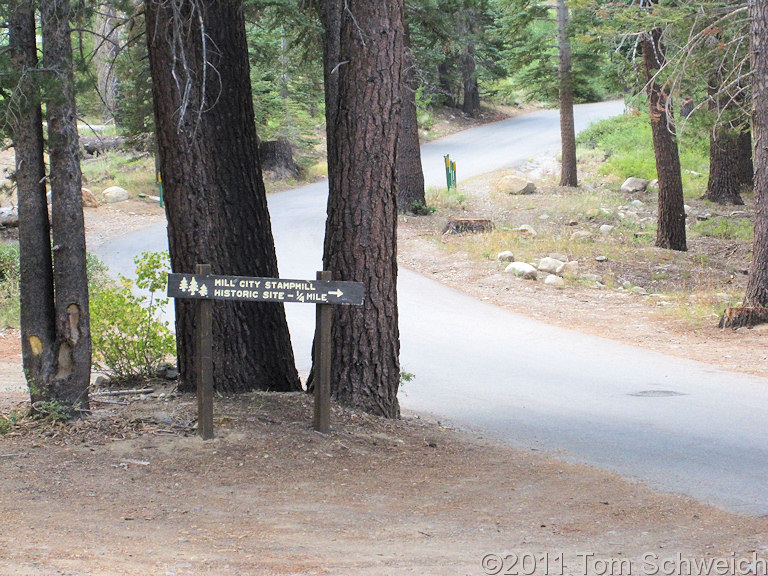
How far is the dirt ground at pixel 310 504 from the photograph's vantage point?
4656 mm

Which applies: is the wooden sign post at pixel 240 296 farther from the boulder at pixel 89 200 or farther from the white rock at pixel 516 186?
the white rock at pixel 516 186

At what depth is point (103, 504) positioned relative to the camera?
5.56 meters

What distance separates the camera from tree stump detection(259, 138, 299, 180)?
3189 centimetres

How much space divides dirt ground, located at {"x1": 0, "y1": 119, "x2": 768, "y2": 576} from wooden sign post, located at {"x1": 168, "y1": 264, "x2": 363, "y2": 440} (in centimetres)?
44

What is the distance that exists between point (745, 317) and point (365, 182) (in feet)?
28.0

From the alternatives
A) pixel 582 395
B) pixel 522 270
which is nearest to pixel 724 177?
pixel 522 270

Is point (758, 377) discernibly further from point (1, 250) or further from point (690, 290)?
point (1, 250)

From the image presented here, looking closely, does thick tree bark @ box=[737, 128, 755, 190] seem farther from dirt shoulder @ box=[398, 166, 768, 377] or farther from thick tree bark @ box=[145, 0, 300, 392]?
thick tree bark @ box=[145, 0, 300, 392]

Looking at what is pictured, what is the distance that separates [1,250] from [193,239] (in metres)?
10.8

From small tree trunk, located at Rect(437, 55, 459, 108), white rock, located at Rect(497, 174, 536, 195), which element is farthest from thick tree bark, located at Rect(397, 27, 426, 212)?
small tree trunk, located at Rect(437, 55, 459, 108)

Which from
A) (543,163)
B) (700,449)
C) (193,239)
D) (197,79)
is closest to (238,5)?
(197,79)

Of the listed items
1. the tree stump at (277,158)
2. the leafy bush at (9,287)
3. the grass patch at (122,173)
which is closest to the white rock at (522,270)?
the leafy bush at (9,287)

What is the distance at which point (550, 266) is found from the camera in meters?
17.7

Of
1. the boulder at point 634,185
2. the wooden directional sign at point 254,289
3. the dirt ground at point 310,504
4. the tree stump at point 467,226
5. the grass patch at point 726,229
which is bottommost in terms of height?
the dirt ground at point 310,504
